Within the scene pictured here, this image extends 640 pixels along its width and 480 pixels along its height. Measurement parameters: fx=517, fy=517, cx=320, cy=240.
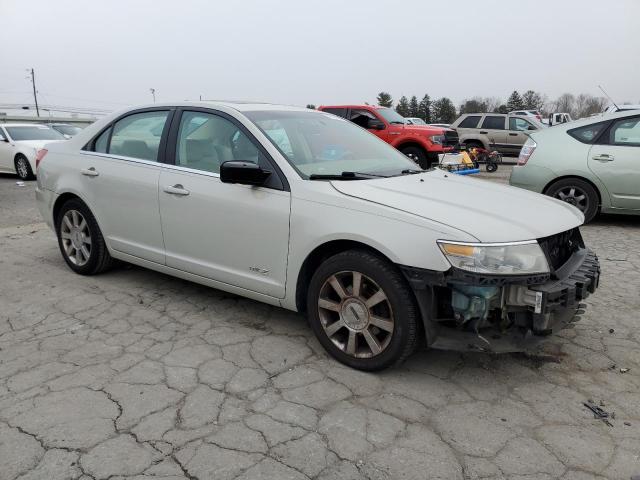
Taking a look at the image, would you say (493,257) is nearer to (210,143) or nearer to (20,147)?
(210,143)

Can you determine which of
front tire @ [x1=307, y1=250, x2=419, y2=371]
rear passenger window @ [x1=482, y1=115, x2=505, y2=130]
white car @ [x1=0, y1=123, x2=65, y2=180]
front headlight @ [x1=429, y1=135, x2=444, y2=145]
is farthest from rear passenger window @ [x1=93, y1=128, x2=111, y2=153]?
rear passenger window @ [x1=482, y1=115, x2=505, y2=130]

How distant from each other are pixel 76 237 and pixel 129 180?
107cm

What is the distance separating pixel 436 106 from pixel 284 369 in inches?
3185

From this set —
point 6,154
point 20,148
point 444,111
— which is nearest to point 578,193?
point 20,148

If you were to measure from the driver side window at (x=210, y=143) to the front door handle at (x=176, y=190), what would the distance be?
0.57 ft

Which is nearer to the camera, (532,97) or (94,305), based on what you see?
(94,305)

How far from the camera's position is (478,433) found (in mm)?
2562

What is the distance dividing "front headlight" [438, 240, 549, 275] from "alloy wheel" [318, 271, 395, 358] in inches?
18.3

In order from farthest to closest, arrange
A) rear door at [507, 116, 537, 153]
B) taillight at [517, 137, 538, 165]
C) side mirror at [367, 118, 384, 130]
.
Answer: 1. rear door at [507, 116, 537, 153]
2. side mirror at [367, 118, 384, 130]
3. taillight at [517, 137, 538, 165]

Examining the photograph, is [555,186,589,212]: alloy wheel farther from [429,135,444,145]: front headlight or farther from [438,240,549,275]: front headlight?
[429,135,444,145]: front headlight

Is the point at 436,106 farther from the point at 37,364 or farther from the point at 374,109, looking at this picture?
the point at 37,364

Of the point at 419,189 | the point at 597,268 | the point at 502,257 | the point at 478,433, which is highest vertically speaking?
the point at 419,189

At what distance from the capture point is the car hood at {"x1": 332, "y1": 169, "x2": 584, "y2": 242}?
2.79m

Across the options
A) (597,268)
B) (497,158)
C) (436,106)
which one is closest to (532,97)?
(436,106)
